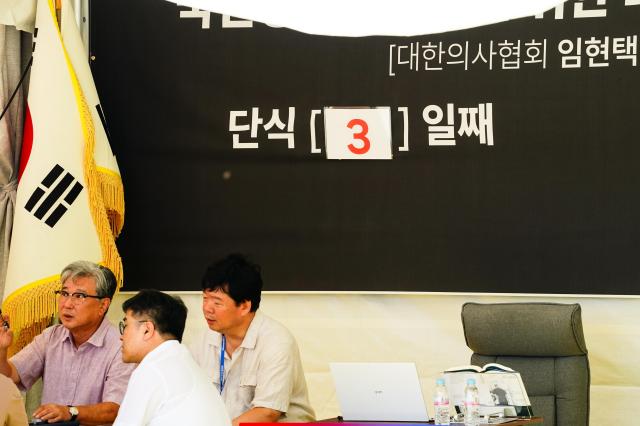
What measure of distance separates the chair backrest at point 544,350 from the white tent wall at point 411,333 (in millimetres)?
720

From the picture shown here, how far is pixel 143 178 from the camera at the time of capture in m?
5.38

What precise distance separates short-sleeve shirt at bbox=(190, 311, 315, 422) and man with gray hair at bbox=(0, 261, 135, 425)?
378mm

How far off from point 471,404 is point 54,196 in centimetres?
222

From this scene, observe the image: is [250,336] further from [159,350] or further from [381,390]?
[159,350]

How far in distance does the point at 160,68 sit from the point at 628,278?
2.43m

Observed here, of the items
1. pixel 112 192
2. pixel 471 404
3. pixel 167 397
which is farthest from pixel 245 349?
pixel 112 192

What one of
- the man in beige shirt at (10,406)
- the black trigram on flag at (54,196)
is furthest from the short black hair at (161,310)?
the black trigram on flag at (54,196)

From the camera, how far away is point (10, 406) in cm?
312

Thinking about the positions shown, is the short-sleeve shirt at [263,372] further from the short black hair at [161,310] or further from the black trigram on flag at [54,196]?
the black trigram on flag at [54,196]

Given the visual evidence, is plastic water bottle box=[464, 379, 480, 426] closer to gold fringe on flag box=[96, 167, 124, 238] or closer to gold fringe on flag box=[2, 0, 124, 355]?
gold fringe on flag box=[2, 0, 124, 355]

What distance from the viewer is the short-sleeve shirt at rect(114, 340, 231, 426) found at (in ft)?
9.60

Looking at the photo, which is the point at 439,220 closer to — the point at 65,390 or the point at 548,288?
the point at 548,288

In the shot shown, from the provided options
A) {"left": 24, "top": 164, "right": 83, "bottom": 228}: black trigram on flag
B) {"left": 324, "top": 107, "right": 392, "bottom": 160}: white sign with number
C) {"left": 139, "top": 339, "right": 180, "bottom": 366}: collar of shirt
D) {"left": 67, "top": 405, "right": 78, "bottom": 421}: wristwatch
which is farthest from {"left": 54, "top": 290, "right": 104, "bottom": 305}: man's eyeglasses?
{"left": 324, "top": 107, "right": 392, "bottom": 160}: white sign with number

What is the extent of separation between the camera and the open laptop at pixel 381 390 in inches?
150
